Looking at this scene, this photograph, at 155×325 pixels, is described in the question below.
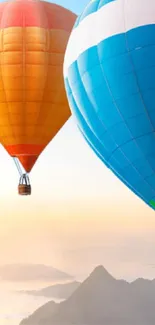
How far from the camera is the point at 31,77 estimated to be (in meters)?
28.2

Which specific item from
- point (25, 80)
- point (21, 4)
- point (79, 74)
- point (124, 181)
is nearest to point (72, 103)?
point (79, 74)

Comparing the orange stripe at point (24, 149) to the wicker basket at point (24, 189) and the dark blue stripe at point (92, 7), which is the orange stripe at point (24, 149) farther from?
the dark blue stripe at point (92, 7)

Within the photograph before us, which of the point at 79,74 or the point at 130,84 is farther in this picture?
the point at 79,74

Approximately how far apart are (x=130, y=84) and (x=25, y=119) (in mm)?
8097

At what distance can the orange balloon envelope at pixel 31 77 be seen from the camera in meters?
28.2

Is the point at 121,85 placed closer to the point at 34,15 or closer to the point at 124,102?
the point at 124,102

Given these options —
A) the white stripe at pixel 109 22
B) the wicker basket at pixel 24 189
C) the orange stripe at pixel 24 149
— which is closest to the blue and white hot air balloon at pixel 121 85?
the white stripe at pixel 109 22

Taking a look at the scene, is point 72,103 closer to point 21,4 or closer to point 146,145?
point 146,145

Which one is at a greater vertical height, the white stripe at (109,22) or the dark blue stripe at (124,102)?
the white stripe at (109,22)

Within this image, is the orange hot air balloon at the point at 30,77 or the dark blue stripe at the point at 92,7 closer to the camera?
the dark blue stripe at the point at 92,7

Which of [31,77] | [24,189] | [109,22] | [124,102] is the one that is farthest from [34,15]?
[124,102]

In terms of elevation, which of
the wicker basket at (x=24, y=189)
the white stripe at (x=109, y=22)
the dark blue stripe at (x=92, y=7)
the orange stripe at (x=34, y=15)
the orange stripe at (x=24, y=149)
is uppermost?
the orange stripe at (x=34, y=15)

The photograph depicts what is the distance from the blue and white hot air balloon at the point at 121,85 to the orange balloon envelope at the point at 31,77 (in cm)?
562

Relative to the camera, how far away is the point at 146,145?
2100cm
